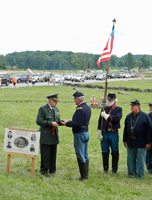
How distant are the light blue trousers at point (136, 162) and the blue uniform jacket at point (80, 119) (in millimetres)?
1411

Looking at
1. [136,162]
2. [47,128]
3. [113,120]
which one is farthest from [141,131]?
[47,128]

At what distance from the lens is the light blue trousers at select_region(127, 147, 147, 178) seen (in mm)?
6758

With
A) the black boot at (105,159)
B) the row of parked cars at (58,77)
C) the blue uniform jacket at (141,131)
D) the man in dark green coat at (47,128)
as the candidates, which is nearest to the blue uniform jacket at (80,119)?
the man in dark green coat at (47,128)

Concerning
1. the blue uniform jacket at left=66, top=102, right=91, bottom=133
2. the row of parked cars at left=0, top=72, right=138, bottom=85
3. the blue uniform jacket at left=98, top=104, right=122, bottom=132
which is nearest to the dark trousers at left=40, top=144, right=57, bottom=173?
the blue uniform jacket at left=66, top=102, right=91, bottom=133

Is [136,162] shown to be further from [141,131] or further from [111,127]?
[111,127]

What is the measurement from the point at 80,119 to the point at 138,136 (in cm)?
154

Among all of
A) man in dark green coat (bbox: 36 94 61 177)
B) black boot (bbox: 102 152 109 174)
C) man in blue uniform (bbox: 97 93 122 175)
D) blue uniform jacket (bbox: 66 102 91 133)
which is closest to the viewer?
blue uniform jacket (bbox: 66 102 91 133)

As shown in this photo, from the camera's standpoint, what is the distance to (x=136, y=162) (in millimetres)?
6934

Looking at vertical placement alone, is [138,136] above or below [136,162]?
above

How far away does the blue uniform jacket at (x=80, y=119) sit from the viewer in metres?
6.39

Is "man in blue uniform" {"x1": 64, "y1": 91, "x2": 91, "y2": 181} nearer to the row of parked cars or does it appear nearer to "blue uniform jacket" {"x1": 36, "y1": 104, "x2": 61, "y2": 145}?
"blue uniform jacket" {"x1": 36, "y1": 104, "x2": 61, "y2": 145}

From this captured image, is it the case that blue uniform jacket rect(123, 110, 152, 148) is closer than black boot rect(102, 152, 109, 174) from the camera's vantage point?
Yes

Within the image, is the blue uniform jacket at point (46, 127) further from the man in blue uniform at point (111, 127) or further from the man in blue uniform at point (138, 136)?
the man in blue uniform at point (138, 136)

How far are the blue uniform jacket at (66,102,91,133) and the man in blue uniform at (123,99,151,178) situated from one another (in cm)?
116
